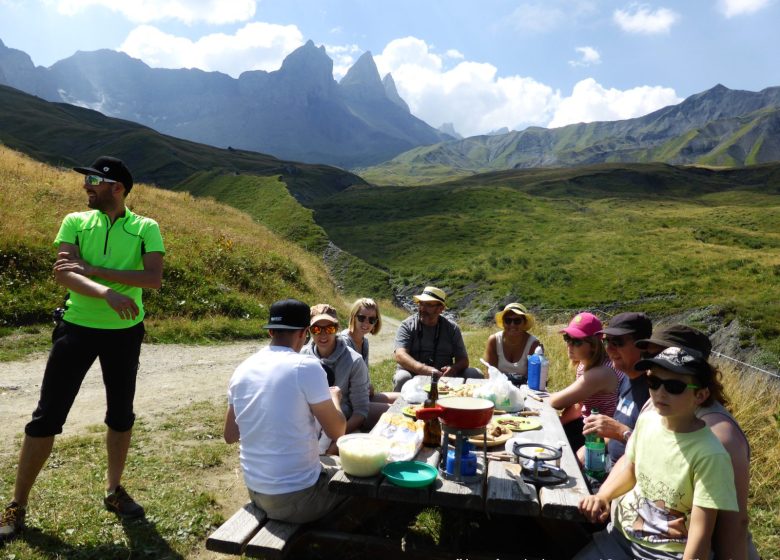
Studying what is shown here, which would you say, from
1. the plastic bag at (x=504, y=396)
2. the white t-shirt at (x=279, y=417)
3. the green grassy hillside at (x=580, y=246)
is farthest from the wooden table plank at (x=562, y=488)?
the green grassy hillside at (x=580, y=246)

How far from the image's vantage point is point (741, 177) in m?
113

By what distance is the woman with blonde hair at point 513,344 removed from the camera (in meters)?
7.09

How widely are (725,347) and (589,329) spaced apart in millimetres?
20438

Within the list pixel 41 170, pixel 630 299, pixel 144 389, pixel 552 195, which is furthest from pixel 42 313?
pixel 552 195

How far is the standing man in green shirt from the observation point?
4.20m

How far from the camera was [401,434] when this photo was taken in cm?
423

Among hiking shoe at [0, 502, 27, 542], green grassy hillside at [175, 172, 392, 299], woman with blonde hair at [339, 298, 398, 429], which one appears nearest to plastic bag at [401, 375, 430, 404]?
woman with blonde hair at [339, 298, 398, 429]

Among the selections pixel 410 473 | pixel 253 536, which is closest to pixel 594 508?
pixel 410 473

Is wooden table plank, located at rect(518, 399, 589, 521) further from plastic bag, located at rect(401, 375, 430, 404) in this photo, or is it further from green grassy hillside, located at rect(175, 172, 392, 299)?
green grassy hillside, located at rect(175, 172, 392, 299)

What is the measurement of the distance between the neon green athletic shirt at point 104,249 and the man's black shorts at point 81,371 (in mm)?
93

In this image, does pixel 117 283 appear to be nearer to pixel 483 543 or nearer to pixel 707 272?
pixel 483 543

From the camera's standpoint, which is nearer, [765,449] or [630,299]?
[765,449]

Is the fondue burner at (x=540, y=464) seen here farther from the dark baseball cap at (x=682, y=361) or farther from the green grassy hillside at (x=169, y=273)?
the green grassy hillside at (x=169, y=273)

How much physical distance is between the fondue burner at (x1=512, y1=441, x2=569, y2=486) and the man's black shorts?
3.38 meters
